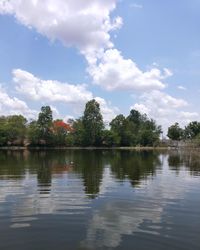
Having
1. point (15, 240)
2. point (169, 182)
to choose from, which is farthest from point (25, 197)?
point (169, 182)

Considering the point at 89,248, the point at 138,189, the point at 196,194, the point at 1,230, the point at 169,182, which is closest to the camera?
the point at 89,248

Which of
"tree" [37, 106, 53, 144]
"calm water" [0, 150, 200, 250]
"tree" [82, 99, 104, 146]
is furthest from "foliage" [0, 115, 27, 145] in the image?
"calm water" [0, 150, 200, 250]

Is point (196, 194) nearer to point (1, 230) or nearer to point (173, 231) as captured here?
point (173, 231)

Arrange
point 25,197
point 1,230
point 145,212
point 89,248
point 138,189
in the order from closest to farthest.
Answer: point 89,248, point 1,230, point 145,212, point 25,197, point 138,189

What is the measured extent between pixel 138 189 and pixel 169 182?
6.76m

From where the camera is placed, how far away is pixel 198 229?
18.5m

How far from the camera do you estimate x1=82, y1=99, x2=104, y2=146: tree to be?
598ft

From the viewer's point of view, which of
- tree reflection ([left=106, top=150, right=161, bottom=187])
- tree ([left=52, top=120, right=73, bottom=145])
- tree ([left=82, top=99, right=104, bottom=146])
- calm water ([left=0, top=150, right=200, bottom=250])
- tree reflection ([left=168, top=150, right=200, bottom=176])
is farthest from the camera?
tree ([left=82, top=99, right=104, bottom=146])

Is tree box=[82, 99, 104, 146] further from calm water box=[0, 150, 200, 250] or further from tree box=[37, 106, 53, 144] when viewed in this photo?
calm water box=[0, 150, 200, 250]

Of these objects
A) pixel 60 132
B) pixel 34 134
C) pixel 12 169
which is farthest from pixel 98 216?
pixel 60 132

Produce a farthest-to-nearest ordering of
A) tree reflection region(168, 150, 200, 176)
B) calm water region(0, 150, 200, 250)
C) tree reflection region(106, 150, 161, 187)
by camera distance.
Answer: tree reflection region(168, 150, 200, 176) < tree reflection region(106, 150, 161, 187) < calm water region(0, 150, 200, 250)

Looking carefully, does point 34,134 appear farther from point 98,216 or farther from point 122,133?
point 98,216

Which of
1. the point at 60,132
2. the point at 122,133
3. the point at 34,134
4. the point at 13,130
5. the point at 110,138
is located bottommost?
the point at 110,138

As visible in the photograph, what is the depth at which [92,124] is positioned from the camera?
183375 mm
